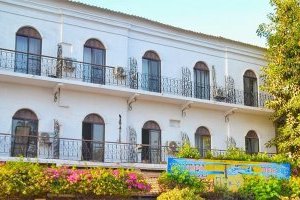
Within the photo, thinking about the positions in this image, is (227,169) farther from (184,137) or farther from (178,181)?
(184,137)

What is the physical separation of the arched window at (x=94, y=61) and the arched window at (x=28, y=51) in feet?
6.82

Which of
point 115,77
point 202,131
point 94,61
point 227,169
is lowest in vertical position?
point 227,169

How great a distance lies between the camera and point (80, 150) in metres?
21.2

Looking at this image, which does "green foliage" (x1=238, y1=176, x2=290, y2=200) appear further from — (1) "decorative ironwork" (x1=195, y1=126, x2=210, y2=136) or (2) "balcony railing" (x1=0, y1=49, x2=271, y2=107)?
(2) "balcony railing" (x1=0, y1=49, x2=271, y2=107)

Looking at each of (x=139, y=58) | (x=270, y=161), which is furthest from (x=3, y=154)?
(x=270, y=161)

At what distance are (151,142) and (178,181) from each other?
260 inches

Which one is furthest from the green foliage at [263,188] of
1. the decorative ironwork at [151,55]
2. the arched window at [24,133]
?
the arched window at [24,133]

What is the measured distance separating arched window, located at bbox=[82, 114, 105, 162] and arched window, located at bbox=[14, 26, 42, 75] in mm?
3024

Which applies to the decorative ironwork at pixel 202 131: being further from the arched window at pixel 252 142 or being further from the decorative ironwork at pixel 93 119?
the decorative ironwork at pixel 93 119

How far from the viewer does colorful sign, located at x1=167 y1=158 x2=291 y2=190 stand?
18.6 meters

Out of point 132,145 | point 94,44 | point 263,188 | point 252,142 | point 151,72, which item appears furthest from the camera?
point 252,142

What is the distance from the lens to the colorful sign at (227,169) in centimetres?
1858

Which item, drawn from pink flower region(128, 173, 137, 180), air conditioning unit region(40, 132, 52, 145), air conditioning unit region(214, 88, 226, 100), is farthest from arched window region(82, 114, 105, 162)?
air conditioning unit region(214, 88, 226, 100)

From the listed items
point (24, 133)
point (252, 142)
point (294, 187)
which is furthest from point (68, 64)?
point (252, 142)
